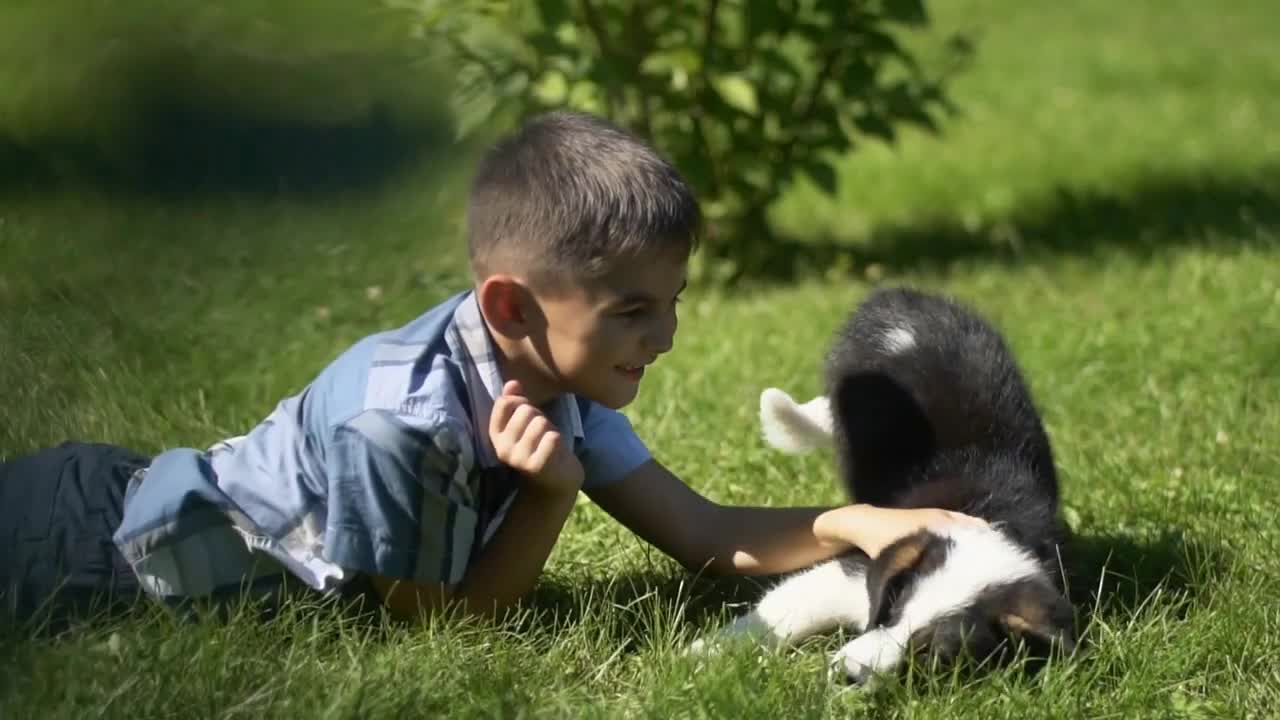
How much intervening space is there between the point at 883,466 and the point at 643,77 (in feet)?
11.5

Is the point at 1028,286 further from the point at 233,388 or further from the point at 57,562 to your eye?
the point at 57,562

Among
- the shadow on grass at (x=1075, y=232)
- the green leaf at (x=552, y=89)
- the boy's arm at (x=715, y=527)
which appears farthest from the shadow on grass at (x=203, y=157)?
the shadow on grass at (x=1075, y=232)

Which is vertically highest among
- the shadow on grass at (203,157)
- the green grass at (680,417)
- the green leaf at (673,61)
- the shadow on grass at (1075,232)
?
the shadow on grass at (203,157)

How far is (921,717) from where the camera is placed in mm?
3162

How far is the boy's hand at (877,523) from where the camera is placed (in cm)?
361

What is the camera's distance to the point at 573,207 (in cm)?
327

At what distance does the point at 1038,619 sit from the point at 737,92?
4147mm

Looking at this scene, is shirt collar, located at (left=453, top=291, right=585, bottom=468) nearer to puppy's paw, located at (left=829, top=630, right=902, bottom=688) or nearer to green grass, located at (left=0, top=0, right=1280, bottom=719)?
green grass, located at (left=0, top=0, right=1280, bottom=719)

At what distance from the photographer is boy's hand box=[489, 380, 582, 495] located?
325 cm

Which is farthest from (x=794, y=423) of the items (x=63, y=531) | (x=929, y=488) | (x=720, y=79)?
(x=720, y=79)

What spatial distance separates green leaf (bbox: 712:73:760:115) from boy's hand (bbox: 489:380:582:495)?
4.05 m

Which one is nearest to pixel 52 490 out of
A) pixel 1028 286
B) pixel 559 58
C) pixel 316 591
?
pixel 316 591

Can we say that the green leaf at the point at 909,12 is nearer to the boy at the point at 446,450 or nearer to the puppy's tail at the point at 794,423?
the puppy's tail at the point at 794,423

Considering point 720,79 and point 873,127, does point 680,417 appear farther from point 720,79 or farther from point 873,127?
point 873,127
